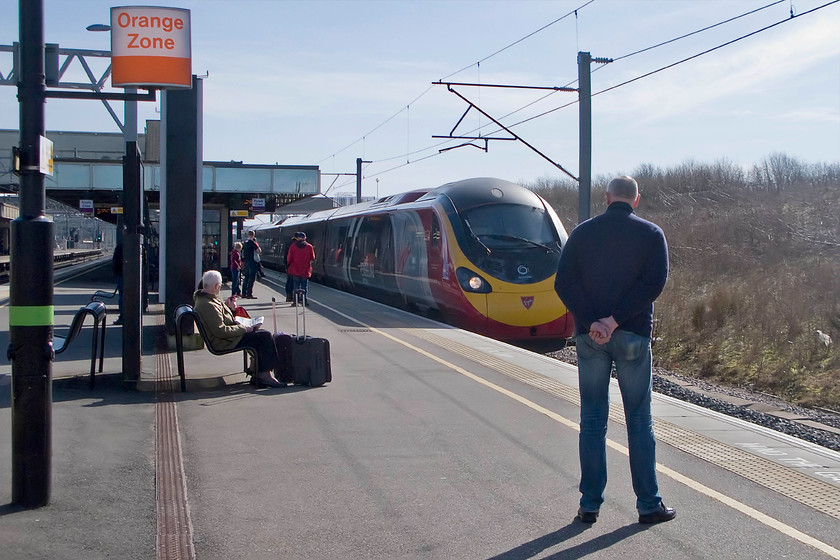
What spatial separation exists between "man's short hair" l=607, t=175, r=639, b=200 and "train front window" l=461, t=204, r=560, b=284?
33.5 feet

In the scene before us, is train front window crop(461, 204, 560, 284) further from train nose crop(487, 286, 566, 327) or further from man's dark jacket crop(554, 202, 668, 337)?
man's dark jacket crop(554, 202, 668, 337)

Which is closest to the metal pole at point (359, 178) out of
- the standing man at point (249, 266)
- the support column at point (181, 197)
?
the standing man at point (249, 266)

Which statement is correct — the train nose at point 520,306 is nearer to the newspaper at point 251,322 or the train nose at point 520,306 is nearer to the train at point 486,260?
the train at point 486,260

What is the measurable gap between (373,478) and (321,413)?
6.91 feet

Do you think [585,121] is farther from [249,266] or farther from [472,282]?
[249,266]

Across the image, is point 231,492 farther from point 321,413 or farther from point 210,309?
point 210,309

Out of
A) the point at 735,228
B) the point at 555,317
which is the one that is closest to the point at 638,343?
the point at 555,317

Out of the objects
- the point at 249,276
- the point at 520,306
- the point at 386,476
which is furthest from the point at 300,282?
the point at 386,476

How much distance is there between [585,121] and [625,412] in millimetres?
14587

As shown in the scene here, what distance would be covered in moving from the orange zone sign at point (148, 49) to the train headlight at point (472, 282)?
8.84 metres

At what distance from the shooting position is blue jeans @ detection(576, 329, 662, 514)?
16.5ft

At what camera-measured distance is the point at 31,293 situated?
16.3 feet

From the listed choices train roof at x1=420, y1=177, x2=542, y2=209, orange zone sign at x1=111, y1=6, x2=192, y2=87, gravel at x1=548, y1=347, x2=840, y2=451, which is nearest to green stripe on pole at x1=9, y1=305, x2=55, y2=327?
orange zone sign at x1=111, y1=6, x2=192, y2=87

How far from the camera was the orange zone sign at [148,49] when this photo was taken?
676cm
